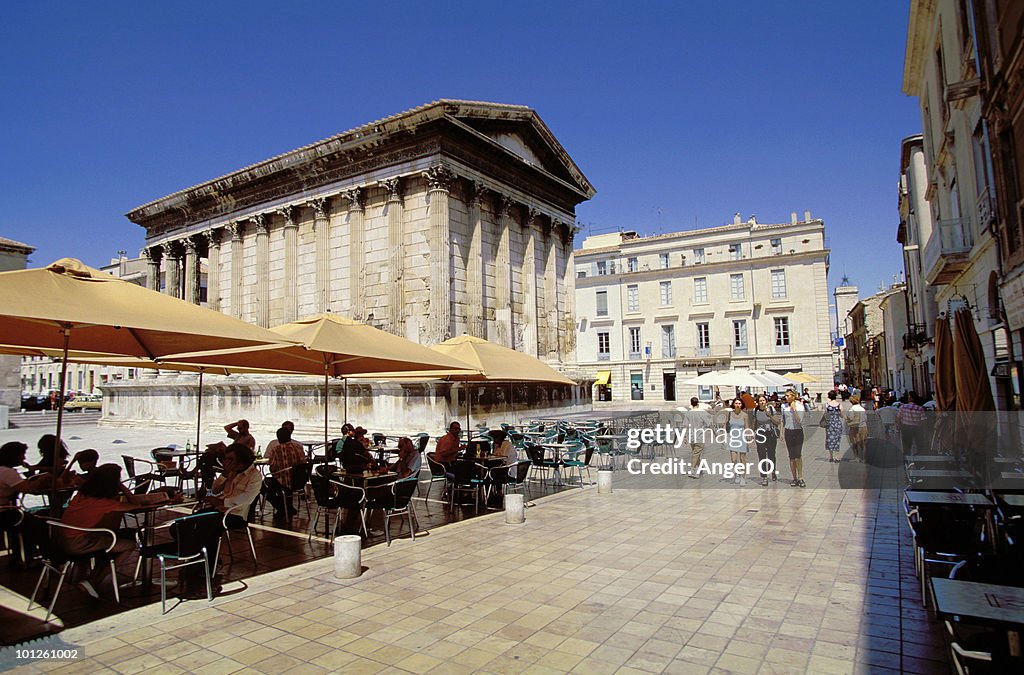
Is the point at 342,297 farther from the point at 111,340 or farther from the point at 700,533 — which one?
the point at 700,533

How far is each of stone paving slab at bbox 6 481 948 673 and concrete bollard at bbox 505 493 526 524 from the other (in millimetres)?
546

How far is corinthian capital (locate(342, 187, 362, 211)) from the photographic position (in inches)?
853

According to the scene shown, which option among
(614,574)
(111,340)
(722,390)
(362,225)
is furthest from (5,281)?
(722,390)

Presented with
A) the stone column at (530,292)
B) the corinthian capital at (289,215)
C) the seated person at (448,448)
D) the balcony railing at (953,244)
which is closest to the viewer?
the seated person at (448,448)

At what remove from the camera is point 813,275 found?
136 feet

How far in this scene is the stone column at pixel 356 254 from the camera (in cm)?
2144

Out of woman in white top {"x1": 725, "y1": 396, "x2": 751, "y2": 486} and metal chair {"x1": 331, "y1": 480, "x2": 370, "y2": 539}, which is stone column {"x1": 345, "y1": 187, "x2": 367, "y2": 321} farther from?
metal chair {"x1": 331, "y1": 480, "x2": 370, "y2": 539}

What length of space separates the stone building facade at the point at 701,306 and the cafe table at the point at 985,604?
135 ft

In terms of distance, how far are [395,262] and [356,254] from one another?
2.03 metres

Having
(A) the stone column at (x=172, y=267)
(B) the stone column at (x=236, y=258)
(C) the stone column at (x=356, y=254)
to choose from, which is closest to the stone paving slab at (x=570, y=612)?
(C) the stone column at (x=356, y=254)

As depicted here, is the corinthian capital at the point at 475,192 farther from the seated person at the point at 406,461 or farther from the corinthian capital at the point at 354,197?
the seated person at the point at 406,461

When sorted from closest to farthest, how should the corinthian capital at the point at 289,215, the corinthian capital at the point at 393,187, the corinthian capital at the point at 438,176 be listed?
the corinthian capital at the point at 438,176 → the corinthian capital at the point at 393,187 → the corinthian capital at the point at 289,215

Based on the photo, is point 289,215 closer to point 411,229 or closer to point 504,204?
point 411,229

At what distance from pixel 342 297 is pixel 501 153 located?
26.5 feet
